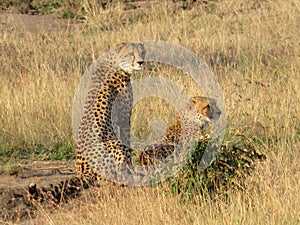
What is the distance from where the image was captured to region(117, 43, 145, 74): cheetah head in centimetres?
591

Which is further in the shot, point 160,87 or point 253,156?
point 160,87

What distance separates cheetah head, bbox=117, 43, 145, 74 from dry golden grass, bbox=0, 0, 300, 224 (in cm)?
83

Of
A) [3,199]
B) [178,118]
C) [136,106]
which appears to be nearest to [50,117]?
[136,106]

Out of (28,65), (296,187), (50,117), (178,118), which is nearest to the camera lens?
(296,187)

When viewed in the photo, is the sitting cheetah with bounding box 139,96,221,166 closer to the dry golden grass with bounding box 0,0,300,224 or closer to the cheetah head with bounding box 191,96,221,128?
the cheetah head with bounding box 191,96,221,128

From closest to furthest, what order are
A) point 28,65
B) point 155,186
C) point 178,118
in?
1. point 155,186
2. point 178,118
3. point 28,65

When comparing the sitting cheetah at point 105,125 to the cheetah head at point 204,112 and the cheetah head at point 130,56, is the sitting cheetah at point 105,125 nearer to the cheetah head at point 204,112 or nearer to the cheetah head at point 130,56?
the cheetah head at point 130,56

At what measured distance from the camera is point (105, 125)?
5.75m

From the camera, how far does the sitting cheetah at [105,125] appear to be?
5.42m

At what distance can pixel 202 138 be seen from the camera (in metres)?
5.01

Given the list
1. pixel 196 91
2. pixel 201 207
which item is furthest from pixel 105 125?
pixel 196 91

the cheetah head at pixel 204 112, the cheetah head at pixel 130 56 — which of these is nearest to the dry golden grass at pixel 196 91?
the cheetah head at pixel 204 112

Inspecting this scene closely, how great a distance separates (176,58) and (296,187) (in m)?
4.52

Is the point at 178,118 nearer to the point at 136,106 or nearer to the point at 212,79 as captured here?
the point at 136,106
